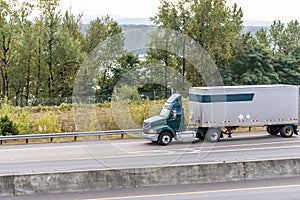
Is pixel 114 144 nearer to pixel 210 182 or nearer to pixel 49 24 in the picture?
pixel 210 182

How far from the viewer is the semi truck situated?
24312 mm

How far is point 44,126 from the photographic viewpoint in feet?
95.8

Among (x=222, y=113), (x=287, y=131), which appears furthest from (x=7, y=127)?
(x=287, y=131)

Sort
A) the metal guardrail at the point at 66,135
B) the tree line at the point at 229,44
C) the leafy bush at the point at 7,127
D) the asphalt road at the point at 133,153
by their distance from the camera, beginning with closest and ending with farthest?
the asphalt road at the point at 133,153, the metal guardrail at the point at 66,135, the leafy bush at the point at 7,127, the tree line at the point at 229,44

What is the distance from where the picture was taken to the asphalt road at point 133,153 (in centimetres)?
1891

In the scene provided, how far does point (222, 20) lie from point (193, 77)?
56.2ft

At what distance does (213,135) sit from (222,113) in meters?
A: 1.20

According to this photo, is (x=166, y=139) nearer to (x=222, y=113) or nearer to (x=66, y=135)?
(x=222, y=113)

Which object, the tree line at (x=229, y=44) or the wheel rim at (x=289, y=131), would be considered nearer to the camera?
the wheel rim at (x=289, y=131)

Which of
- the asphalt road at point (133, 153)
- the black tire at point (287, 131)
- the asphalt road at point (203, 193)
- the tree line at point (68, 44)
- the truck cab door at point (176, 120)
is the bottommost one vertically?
the asphalt road at point (203, 193)

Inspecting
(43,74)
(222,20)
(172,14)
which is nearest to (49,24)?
(43,74)

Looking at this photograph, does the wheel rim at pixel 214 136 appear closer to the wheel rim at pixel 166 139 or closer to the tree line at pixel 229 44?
the wheel rim at pixel 166 139

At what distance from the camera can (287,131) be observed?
1036 inches

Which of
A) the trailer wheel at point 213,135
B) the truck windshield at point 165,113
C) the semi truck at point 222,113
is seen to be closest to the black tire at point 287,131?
the semi truck at point 222,113
